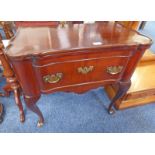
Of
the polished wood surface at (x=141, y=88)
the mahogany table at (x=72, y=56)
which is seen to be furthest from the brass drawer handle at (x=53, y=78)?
the polished wood surface at (x=141, y=88)

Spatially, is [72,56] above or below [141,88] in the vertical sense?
above

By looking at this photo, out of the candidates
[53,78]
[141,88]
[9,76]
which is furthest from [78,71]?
[141,88]

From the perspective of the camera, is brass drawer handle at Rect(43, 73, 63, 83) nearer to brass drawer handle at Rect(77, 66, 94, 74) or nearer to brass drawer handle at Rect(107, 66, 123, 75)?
brass drawer handle at Rect(77, 66, 94, 74)

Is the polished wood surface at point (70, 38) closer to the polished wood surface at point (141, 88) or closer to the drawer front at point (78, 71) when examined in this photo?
the drawer front at point (78, 71)

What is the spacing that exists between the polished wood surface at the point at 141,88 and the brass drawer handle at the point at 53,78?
2.59 feet

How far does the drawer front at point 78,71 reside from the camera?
80 cm

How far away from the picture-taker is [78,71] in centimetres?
86

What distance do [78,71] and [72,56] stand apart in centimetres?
13

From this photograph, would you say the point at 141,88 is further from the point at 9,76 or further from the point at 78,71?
the point at 9,76

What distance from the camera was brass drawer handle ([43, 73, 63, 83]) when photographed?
835mm

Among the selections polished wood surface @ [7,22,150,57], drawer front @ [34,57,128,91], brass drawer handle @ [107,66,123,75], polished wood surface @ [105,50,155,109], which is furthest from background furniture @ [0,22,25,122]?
polished wood surface @ [105,50,155,109]

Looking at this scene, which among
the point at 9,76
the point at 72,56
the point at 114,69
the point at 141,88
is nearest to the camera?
the point at 72,56

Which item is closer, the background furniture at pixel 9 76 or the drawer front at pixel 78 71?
the drawer front at pixel 78 71
